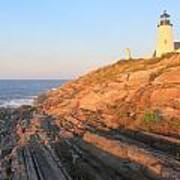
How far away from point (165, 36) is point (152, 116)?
3878 centimetres

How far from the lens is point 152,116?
34250 mm

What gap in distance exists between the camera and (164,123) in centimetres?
3219

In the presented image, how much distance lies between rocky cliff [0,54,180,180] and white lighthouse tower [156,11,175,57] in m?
14.9

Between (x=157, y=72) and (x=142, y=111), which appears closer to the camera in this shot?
(x=142, y=111)

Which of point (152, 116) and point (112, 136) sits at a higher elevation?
point (152, 116)

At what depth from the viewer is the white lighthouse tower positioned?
2810 inches

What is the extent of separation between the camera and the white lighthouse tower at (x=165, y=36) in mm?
71375

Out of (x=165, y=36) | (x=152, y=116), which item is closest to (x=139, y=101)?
(x=152, y=116)

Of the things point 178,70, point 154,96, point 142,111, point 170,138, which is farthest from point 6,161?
point 178,70

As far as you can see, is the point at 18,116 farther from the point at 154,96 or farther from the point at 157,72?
the point at 154,96

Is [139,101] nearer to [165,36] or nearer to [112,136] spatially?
[112,136]

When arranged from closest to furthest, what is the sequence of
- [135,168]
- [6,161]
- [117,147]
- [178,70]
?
[135,168], [117,147], [6,161], [178,70]

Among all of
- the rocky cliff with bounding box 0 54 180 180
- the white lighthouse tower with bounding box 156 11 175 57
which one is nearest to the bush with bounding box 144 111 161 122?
the rocky cliff with bounding box 0 54 180 180

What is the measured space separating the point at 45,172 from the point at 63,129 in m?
14.4
